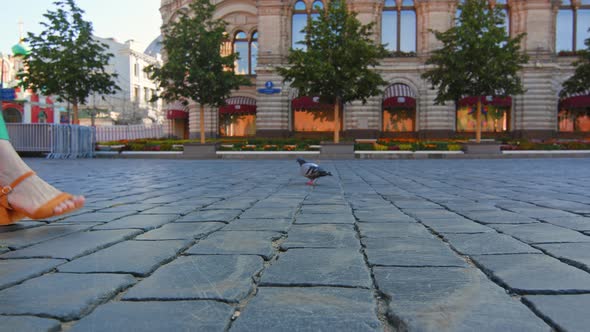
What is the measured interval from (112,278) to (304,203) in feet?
10.5

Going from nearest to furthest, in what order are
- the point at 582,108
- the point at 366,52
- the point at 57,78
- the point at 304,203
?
the point at 304,203 < the point at 366,52 < the point at 57,78 < the point at 582,108

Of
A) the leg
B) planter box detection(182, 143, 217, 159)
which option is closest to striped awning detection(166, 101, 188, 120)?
planter box detection(182, 143, 217, 159)

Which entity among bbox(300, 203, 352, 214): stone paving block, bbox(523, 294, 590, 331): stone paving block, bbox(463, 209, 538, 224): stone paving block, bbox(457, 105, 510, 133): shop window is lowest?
bbox(300, 203, 352, 214): stone paving block

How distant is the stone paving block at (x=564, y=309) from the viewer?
1.52 m

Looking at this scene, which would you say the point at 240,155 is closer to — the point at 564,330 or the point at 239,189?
the point at 239,189

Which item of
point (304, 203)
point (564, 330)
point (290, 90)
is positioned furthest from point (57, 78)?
point (564, 330)

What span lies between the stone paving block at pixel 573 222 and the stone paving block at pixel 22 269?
3.69m

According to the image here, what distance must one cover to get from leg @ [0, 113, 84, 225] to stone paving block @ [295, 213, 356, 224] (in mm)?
1878

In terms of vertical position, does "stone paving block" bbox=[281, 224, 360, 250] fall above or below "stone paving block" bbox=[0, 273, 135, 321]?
below

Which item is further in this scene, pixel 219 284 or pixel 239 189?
pixel 239 189

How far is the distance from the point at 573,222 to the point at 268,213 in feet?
8.94

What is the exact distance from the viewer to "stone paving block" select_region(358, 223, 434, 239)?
318cm

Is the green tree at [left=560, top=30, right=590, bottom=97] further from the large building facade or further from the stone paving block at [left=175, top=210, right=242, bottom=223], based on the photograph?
the stone paving block at [left=175, top=210, right=242, bottom=223]

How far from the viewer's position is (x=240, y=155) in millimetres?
20172
